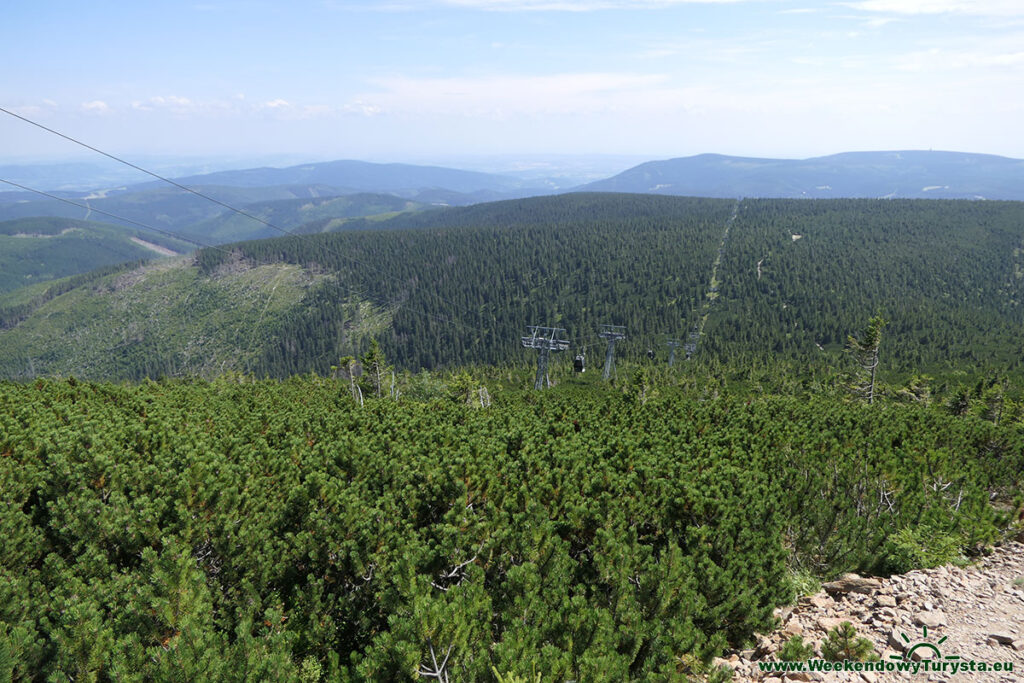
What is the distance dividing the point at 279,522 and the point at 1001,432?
25.0m

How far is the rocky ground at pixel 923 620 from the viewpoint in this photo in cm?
815

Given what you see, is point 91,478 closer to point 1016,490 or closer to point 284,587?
point 284,587

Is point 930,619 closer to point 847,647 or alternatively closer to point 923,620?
point 923,620

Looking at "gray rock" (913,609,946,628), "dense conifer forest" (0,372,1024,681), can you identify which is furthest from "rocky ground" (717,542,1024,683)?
"dense conifer forest" (0,372,1024,681)

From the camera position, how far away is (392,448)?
1476cm

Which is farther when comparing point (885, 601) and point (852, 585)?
point (852, 585)

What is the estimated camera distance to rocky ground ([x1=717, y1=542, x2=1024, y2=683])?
8.15m

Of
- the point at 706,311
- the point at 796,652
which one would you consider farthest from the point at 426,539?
the point at 706,311

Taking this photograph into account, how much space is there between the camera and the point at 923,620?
9133mm

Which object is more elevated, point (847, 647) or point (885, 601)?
point (847, 647)

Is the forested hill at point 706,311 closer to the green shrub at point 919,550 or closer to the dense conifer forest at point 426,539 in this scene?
the dense conifer forest at point 426,539

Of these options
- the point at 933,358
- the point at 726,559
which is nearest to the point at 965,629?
the point at 726,559

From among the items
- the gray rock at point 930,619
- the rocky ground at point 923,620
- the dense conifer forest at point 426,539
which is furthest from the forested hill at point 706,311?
the gray rock at point 930,619

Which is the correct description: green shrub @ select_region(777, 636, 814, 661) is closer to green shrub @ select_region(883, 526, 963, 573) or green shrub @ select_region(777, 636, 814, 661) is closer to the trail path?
green shrub @ select_region(883, 526, 963, 573)
